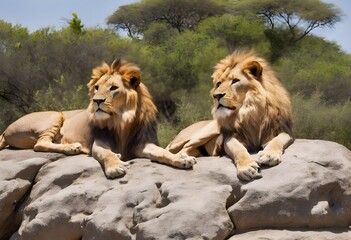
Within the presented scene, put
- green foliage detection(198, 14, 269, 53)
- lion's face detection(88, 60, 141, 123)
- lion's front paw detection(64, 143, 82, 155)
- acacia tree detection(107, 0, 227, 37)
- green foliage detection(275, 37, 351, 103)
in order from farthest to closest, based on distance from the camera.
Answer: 1. acacia tree detection(107, 0, 227, 37)
2. green foliage detection(198, 14, 269, 53)
3. green foliage detection(275, 37, 351, 103)
4. lion's front paw detection(64, 143, 82, 155)
5. lion's face detection(88, 60, 141, 123)

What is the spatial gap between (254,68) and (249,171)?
46.7 inches


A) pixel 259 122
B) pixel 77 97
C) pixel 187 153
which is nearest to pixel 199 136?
pixel 187 153

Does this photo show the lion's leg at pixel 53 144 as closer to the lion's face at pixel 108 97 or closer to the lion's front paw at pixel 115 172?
the lion's face at pixel 108 97

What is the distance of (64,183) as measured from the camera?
6668mm

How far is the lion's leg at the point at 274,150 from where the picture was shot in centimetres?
593

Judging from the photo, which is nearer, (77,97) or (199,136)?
(199,136)

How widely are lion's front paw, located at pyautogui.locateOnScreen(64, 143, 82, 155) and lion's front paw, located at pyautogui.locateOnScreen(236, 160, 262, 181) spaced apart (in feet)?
6.86

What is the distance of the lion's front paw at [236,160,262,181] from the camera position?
585cm

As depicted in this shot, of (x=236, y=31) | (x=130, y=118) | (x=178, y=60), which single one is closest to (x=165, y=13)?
(x=236, y=31)

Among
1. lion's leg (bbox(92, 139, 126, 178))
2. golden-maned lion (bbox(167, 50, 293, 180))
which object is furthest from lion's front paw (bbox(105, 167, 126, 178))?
golden-maned lion (bbox(167, 50, 293, 180))

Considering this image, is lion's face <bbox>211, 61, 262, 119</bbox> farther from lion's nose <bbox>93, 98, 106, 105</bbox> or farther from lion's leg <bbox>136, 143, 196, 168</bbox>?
lion's nose <bbox>93, 98, 106, 105</bbox>

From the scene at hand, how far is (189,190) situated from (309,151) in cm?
121

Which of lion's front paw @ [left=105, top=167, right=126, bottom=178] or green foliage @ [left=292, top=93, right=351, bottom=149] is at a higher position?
lion's front paw @ [left=105, top=167, right=126, bottom=178]

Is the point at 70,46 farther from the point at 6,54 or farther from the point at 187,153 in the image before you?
the point at 187,153
